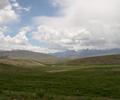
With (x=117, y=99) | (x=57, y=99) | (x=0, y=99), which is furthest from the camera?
(x=117, y=99)

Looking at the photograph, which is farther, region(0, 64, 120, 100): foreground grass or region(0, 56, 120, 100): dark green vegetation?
region(0, 56, 120, 100): dark green vegetation

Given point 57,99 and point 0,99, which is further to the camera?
point 57,99

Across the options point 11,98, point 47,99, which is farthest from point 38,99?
point 11,98

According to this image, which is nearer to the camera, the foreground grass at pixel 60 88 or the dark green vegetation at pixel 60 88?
the foreground grass at pixel 60 88

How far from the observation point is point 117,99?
3294 cm

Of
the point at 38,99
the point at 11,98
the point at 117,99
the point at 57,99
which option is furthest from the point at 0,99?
the point at 117,99

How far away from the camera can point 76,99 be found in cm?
2941

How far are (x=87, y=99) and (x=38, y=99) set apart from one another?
5.75m

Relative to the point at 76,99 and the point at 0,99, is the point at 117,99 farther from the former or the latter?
the point at 0,99

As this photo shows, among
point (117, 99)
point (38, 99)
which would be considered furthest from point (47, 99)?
point (117, 99)

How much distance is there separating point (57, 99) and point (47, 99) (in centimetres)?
109

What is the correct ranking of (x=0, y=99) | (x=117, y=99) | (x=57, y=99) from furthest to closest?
(x=117, y=99) → (x=57, y=99) → (x=0, y=99)

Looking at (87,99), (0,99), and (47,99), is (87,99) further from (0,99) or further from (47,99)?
(0,99)

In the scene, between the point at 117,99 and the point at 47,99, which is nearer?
Answer: the point at 47,99
